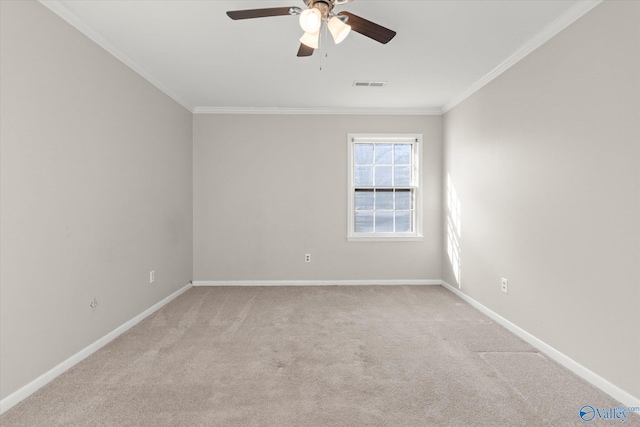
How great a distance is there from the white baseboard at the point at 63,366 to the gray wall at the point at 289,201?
1558 mm

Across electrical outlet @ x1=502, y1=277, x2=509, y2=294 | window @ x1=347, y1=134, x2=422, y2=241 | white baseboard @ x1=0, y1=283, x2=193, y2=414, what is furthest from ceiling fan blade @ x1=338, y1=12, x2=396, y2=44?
white baseboard @ x1=0, y1=283, x2=193, y2=414

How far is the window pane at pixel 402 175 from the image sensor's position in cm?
511

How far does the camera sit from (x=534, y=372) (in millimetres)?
2381

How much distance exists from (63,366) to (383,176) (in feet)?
13.8

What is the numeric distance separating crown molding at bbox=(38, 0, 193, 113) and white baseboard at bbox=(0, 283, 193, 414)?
7.98 ft

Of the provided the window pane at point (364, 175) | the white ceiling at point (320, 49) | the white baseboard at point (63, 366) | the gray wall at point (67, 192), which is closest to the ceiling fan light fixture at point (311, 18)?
the white ceiling at point (320, 49)

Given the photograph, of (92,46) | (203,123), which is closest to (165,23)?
(92,46)

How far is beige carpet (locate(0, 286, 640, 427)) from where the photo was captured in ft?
6.18

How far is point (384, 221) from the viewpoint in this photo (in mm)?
5129

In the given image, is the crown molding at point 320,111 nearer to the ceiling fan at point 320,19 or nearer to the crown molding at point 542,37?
the crown molding at point 542,37

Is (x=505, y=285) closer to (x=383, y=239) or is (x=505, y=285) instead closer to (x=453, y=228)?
(x=453, y=228)

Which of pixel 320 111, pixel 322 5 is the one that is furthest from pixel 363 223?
pixel 322 5

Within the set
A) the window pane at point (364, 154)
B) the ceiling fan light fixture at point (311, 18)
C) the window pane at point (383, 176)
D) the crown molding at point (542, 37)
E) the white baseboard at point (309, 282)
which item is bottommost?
the white baseboard at point (309, 282)

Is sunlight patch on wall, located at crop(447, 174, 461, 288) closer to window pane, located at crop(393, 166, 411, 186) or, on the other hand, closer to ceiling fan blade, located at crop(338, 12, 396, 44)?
window pane, located at crop(393, 166, 411, 186)
